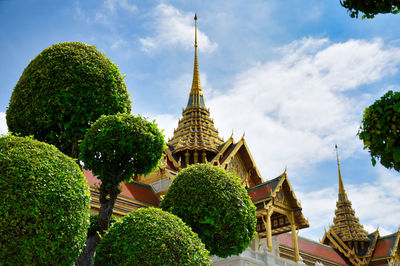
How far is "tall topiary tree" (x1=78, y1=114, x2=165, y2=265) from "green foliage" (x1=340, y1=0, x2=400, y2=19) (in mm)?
4165

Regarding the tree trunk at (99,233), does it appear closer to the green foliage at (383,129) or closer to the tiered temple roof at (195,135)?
the green foliage at (383,129)

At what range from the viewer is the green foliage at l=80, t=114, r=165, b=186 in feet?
27.1

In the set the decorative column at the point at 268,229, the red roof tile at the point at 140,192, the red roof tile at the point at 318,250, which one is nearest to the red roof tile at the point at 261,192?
the decorative column at the point at 268,229

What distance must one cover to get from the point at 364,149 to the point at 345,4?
2315 mm

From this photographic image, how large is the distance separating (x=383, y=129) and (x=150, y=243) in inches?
160

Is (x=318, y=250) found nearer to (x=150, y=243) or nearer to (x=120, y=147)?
(x=120, y=147)

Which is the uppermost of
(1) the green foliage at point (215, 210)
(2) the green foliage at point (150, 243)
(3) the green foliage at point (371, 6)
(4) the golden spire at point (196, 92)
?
(4) the golden spire at point (196, 92)

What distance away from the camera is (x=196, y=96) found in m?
36.2

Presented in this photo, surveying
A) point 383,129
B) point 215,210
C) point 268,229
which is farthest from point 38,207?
point 268,229

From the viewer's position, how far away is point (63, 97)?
8.88 m

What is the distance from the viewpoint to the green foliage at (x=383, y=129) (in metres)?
5.94

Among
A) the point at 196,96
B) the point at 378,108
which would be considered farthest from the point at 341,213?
the point at 378,108

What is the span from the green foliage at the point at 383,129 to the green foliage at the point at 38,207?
174 inches

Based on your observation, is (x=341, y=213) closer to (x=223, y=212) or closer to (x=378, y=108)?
(x=223, y=212)
